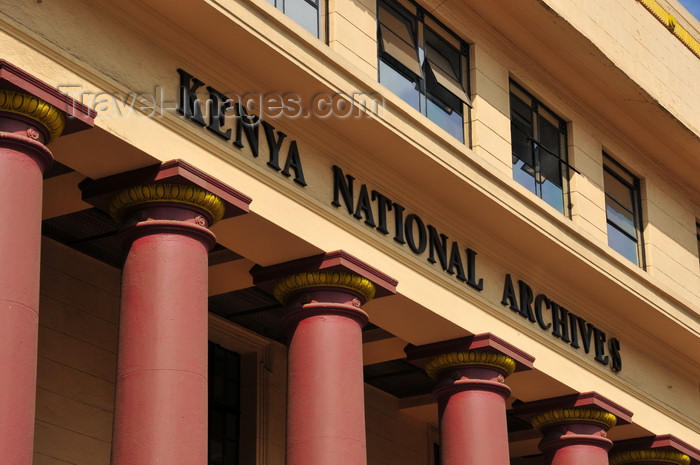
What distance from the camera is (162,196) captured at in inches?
670

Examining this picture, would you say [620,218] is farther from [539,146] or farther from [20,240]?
[20,240]

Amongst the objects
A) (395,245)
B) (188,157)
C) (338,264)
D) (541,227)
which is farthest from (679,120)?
(188,157)

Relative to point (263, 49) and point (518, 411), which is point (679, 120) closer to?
point (518, 411)

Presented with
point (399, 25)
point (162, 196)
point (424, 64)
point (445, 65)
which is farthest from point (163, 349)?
point (445, 65)

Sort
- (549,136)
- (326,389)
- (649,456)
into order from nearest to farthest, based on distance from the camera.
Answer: (326,389), (549,136), (649,456)

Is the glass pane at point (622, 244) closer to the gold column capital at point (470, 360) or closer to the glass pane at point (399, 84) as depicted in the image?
the gold column capital at point (470, 360)

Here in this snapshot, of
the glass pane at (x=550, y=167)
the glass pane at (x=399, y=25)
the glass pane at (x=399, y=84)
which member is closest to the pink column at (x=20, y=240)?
the glass pane at (x=399, y=84)

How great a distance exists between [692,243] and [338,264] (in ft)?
40.3

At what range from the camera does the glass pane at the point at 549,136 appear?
83.4 ft

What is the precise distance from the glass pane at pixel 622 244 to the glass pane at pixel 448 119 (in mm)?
4779

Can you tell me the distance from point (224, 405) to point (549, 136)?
748 centimetres

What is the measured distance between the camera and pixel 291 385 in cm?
1886

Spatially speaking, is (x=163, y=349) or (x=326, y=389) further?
(x=326, y=389)

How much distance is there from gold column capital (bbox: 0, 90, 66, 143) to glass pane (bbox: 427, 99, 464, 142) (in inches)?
313
